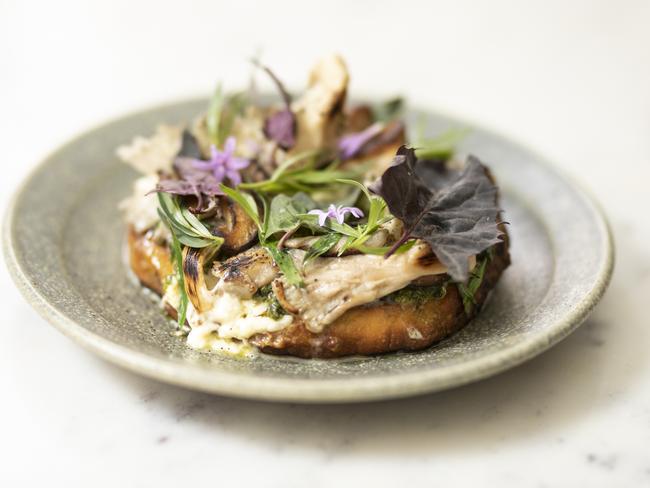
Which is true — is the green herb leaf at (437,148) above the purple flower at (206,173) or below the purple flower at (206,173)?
below

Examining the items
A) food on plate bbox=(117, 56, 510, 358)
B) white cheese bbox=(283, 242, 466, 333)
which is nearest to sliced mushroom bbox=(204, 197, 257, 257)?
food on plate bbox=(117, 56, 510, 358)

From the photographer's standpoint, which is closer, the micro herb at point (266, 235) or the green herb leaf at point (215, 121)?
the micro herb at point (266, 235)

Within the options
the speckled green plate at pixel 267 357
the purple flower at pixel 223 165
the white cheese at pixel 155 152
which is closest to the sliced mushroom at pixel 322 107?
the purple flower at pixel 223 165

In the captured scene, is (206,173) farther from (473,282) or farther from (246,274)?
(473,282)

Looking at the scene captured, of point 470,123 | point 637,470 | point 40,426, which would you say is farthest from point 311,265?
point 470,123

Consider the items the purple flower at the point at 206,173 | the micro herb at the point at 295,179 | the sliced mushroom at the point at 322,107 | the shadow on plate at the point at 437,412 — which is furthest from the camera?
the sliced mushroom at the point at 322,107

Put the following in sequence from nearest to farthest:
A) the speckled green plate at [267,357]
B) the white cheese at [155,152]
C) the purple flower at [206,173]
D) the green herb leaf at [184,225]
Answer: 1. the speckled green plate at [267,357]
2. the green herb leaf at [184,225]
3. the purple flower at [206,173]
4. the white cheese at [155,152]

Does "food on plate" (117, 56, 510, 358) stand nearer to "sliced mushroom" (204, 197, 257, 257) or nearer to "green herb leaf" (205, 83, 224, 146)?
"sliced mushroom" (204, 197, 257, 257)

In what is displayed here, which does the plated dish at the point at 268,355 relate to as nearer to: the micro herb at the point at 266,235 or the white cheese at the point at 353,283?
the white cheese at the point at 353,283
